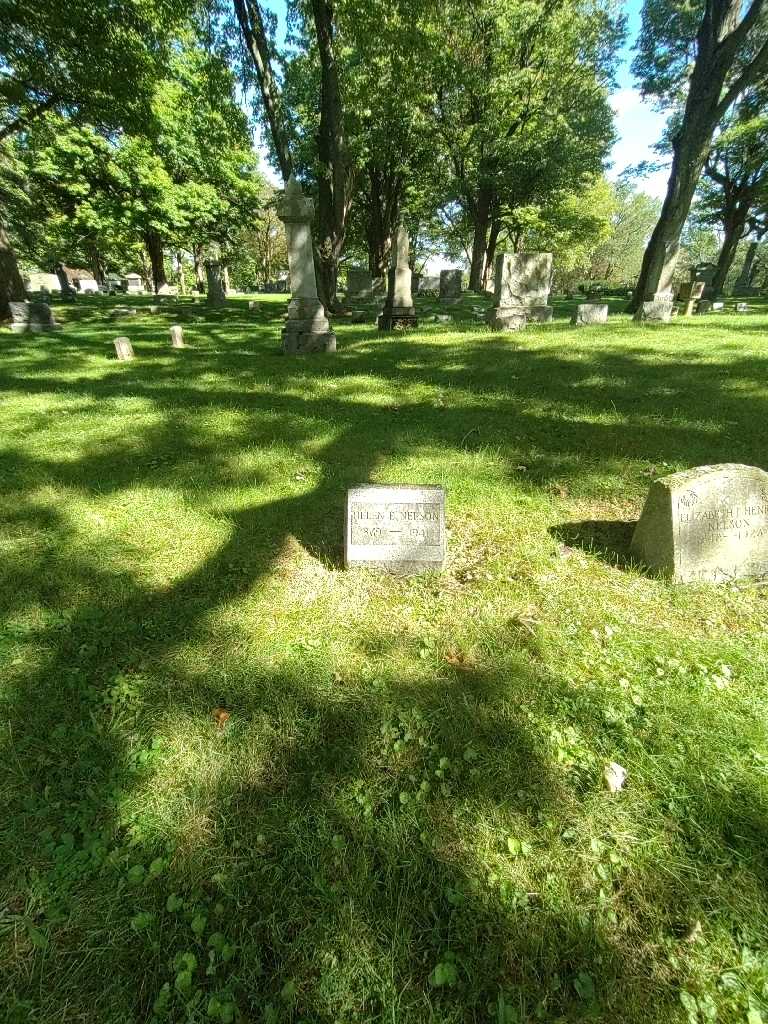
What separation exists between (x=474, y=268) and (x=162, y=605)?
101 feet

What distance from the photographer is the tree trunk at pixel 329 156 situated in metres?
12.2

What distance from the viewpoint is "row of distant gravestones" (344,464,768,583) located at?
2750mm

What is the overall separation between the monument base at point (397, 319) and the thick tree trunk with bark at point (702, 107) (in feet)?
24.3

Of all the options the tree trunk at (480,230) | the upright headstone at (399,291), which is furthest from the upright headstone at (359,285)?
the upright headstone at (399,291)

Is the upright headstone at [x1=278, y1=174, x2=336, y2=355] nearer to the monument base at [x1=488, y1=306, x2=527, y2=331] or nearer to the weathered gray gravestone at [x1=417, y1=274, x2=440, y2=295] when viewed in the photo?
the monument base at [x1=488, y1=306, x2=527, y2=331]

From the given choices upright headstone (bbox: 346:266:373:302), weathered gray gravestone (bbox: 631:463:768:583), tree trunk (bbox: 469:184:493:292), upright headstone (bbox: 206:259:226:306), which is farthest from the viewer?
tree trunk (bbox: 469:184:493:292)

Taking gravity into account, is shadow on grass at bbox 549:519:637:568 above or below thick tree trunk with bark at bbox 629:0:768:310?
below

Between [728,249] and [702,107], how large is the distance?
22.0 metres

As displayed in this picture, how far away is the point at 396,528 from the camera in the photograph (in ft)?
9.80

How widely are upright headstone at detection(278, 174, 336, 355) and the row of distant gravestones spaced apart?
8.21 metres

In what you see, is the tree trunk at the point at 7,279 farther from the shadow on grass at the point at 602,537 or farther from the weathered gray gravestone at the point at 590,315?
the shadow on grass at the point at 602,537

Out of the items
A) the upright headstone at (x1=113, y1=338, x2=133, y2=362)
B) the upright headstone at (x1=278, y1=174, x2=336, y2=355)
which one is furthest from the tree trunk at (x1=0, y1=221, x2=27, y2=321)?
the upright headstone at (x1=278, y1=174, x2=336, y2=355)

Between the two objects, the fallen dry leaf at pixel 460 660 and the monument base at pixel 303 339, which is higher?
the monument base at pixel 303 339

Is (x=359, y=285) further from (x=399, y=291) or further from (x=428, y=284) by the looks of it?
(x=399, y=291)
